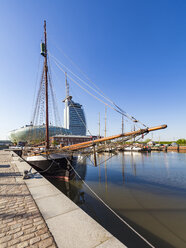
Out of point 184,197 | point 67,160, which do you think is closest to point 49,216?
point 67,160

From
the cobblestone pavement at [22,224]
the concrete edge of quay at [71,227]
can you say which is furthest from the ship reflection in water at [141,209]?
the cobblestone pavement at [22,224]

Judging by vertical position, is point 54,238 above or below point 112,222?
above

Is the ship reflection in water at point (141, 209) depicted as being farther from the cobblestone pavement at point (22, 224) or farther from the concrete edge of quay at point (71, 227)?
the cobblestone pavement at point (22, 224)

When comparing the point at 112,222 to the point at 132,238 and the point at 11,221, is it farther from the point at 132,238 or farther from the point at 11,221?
the point at 11,221

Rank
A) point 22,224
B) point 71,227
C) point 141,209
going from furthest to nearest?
point 141,209 < point 22,224 < point 71,227

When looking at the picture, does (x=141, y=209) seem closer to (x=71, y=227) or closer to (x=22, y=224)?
(x=71, y=227)

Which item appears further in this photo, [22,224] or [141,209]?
[141,209]

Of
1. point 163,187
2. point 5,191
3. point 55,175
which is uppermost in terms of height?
point 5,191

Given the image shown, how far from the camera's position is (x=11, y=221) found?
10.3ft

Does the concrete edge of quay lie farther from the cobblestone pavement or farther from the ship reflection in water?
the ship reflection in water

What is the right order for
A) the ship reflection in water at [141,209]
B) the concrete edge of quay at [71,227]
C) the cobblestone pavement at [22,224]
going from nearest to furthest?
1. the concrete edge of quay at [71,227]
2. the cobblestone pavement at [22,224]
3. the ship reflection in water at [141,209]

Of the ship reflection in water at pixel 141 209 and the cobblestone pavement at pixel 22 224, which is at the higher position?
the cobblestone pavement at pixel 22 224

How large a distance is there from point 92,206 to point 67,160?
4957 millimetres

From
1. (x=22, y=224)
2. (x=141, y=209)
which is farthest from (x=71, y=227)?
(x=141, y=209)
